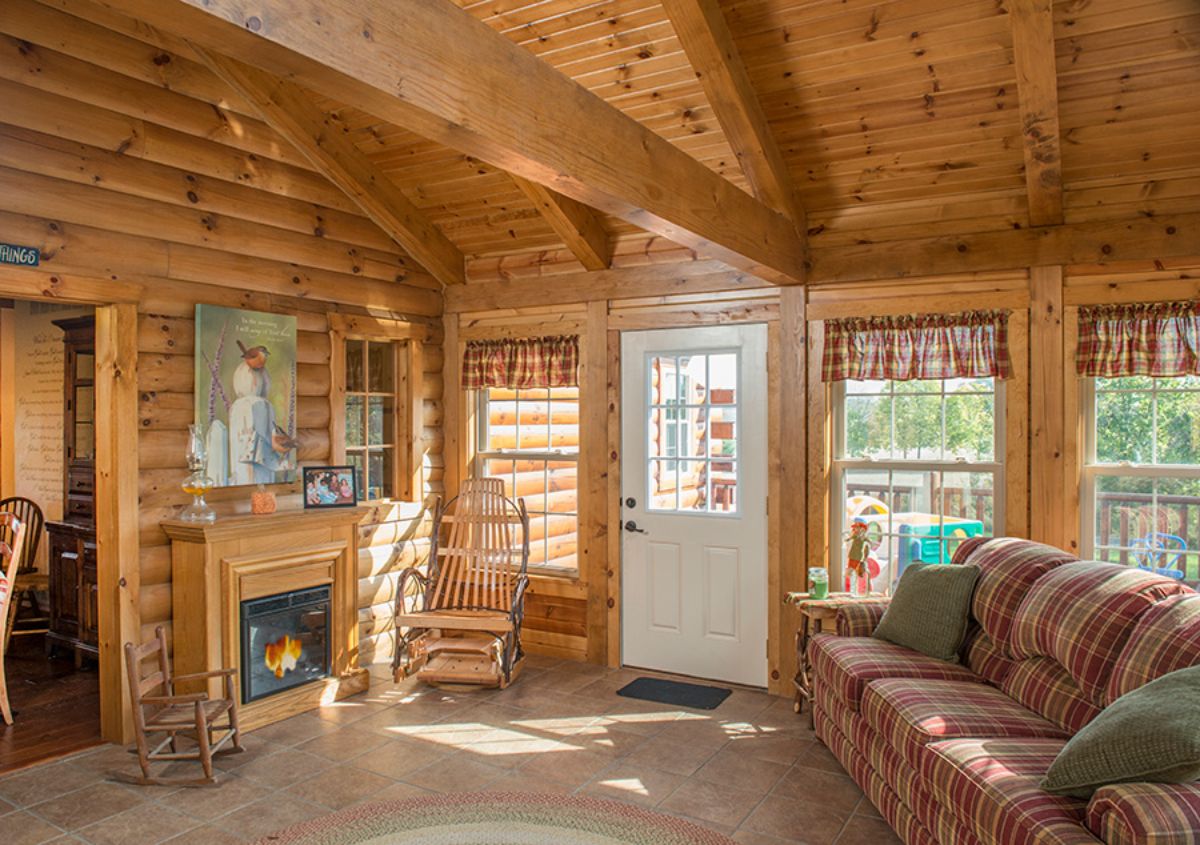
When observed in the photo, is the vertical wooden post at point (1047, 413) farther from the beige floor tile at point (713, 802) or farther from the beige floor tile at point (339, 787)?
the beige floor tile at point (339, 787)

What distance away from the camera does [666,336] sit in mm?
5473

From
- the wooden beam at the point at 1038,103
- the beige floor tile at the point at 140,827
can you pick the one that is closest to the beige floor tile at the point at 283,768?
the beige floor tile at the point at 140,827

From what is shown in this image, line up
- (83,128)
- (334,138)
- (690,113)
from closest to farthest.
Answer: (83,128), (690,113), (334,138)

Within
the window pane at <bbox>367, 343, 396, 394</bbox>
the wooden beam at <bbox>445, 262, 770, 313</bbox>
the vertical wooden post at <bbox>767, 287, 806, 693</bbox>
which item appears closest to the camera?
the vertical wooden post at <bbox>767, 287, 806, 693</bbox>

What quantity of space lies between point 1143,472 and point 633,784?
9.25 ft

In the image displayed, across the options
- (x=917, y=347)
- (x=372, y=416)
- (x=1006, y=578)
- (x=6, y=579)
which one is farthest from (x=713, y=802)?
(x=6, y=579)

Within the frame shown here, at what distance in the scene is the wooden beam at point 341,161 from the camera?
4512 millimetres

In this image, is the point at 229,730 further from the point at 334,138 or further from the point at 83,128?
the point at 334,138

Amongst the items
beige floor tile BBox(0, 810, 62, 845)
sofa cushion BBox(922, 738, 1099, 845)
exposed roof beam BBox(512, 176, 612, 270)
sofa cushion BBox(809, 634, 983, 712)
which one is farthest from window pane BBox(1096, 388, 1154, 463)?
beige floor tile BBox(0, 810, 62, 845)

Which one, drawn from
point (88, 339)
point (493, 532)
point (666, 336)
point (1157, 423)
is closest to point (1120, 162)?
point (1157, 423)

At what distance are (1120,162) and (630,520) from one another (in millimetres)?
3238

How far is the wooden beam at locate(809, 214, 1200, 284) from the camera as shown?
4168 millimetres

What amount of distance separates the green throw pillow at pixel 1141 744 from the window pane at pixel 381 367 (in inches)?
180

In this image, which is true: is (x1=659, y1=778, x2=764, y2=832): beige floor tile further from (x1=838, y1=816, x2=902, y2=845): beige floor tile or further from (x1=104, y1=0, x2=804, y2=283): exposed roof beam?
(x1=104, y1=0, x2=804, y2=283): exposed roof beam
